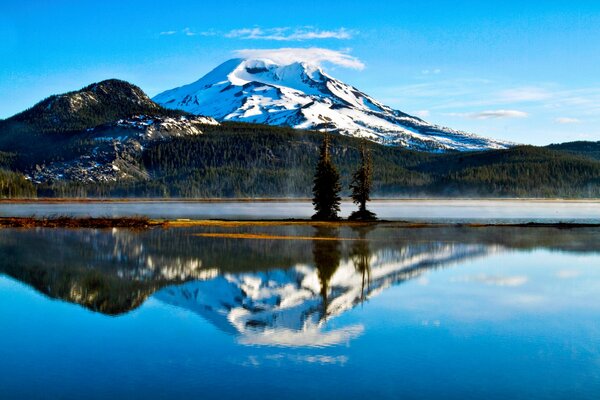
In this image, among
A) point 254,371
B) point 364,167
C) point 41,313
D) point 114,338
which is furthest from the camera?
point 364,167

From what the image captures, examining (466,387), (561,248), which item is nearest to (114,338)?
(466,387)

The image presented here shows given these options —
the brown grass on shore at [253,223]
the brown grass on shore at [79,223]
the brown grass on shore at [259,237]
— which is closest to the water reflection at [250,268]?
the brown grass on shore at [259,237]

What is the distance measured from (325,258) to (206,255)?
22.0 feet

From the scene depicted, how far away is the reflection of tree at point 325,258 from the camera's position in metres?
28.2

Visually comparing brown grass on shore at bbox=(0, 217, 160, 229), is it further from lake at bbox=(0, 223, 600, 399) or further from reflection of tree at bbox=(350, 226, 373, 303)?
lake at bbox=(0, 223, 600, 399)

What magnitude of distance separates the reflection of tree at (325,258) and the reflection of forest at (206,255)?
5 centimetres

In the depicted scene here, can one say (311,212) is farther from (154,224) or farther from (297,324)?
(297,324)

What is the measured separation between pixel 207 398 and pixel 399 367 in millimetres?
4843

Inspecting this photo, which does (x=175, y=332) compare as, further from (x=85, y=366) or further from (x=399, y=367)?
(x=399, y=367)

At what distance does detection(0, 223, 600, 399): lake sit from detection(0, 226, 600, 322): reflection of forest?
17 cm

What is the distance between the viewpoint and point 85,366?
1664 centimetres

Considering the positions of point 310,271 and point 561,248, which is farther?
point 561,248

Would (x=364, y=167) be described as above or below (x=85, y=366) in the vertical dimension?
above

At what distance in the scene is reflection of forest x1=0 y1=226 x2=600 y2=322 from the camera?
2806 centimetres
